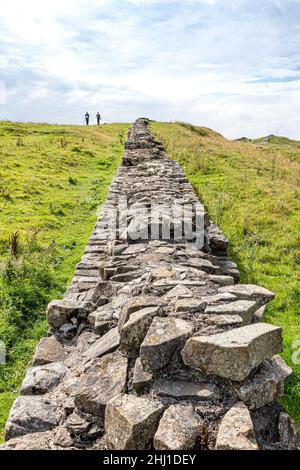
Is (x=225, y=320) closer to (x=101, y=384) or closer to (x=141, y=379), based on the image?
(x=141, y=379)

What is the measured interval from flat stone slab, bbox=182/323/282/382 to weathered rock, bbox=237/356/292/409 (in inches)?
3.7

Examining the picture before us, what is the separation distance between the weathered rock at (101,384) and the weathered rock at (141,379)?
5.0 inches

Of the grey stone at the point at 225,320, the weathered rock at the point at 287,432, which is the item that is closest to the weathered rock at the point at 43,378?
the grey stone at the point at 225,320

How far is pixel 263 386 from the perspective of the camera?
368cm

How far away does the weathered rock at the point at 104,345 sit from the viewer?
4.61m

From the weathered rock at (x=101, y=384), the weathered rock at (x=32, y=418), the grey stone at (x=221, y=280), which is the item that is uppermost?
the grey stone at (x=221, y=280)

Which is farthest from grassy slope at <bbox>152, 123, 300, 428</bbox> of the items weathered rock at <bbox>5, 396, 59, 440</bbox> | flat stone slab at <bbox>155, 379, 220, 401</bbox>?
weathered rock at <bbox>5, 396, 59, 440</bbox>

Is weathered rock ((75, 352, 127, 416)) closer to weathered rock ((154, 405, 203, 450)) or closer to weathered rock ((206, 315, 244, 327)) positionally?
weathered rock ((154, 405, 203, 450))

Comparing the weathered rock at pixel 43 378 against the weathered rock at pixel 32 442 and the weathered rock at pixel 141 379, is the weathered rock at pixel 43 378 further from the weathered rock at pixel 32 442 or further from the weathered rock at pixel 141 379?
the weathered rock at pixel 141 379

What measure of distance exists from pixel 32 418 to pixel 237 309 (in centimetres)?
225

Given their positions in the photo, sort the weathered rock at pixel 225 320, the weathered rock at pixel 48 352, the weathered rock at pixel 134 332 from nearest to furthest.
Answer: the weathered rock at pixel 225 320 → the weathered rock at pixel 134 332 → the weathered rock at pixel 48 352

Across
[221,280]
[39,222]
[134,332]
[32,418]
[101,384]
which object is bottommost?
[32,418]

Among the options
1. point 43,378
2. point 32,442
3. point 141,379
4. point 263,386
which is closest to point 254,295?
point 263,386
